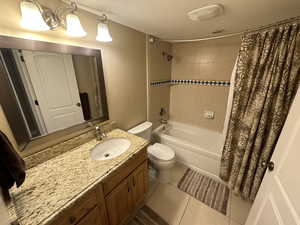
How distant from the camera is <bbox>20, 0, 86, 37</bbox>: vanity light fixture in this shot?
2.38 ft

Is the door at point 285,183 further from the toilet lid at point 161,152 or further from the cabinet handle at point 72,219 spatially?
the cabinet handle at point 72,219

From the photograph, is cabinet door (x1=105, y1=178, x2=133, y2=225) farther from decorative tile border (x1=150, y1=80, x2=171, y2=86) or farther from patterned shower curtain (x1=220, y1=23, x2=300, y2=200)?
decorative tile border (x1=150, y1=80, x2=171, y2=86)

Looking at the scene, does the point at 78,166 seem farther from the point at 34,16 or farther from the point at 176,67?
the point at 176,67

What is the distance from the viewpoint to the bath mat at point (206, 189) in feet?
5.04

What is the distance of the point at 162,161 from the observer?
169 cm

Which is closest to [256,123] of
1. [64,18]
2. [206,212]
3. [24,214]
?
[206,212]

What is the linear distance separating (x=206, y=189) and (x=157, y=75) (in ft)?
6.30

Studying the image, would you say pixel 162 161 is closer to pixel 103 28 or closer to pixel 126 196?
pixel 126 196

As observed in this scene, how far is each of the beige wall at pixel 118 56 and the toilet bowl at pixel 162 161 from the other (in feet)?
1.81

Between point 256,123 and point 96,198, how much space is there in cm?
158

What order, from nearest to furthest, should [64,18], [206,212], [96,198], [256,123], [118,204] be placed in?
[96,198], [64,18], [118,204], [256,123], [206,212]

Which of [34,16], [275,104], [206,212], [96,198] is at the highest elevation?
[34,16]

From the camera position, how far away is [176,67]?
2562 millimetres

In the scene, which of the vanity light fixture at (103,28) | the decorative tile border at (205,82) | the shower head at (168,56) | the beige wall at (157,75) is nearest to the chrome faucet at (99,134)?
the vanity light fixture at (103,28)
